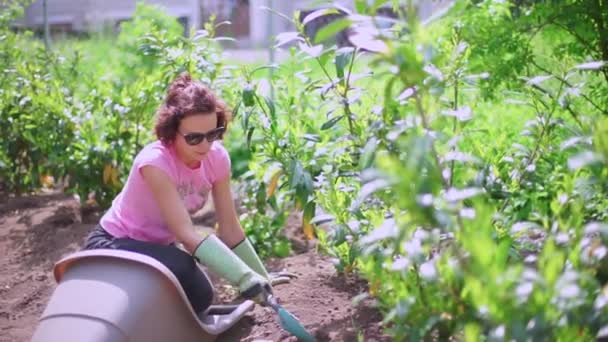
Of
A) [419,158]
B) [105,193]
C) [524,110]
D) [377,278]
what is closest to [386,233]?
[419,158]

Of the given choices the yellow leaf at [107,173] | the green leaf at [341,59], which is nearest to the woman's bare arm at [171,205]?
the green leaf at [341,59]

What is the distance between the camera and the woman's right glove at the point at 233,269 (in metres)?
2.50

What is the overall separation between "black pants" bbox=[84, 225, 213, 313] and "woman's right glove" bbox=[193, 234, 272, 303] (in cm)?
19

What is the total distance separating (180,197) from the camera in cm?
285

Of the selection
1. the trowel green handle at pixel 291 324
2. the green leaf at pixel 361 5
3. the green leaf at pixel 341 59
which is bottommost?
the trowel green handle at pixel 291 324

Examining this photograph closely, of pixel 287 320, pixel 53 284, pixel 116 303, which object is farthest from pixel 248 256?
pixel 53 284

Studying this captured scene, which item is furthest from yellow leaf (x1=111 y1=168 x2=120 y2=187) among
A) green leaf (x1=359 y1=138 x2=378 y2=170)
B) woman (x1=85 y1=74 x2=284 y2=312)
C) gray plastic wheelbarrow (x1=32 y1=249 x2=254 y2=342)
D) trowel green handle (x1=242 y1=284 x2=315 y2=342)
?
green leaf (x1=359 y1=138 x2=378 y2=170)

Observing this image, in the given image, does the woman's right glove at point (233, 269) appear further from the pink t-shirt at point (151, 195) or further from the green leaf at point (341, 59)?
the green leaf at point (341, 59)

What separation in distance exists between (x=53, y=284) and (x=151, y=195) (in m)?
0.99

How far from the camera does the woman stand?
2695 millimetres

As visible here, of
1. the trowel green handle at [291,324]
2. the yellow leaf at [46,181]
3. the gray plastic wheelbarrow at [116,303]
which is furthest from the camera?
the yellow leaf at [46,181]

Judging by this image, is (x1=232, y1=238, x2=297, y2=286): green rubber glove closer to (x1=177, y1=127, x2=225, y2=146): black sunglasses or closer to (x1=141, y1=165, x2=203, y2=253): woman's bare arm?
(x1=141, y1=165, x2=203, y2=253): woman's bare arm

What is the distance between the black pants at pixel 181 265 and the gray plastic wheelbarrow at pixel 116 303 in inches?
8.1

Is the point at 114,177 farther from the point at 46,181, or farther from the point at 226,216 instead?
the point at 226,216
